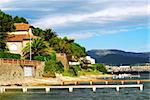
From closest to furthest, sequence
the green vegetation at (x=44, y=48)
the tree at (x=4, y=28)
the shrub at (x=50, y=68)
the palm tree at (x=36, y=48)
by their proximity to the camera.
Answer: the shrub at (x=50, y=68) → the green vegetation at (x=44, y=48) → the tree at (x=4, y=28) → the palm tree at (x=36, y=48)

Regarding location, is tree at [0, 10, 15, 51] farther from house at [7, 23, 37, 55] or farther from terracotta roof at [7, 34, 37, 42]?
terracotta roof at [7, 34, 37, 42]

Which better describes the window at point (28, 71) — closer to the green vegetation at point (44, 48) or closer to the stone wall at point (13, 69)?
the stone wall at point (13, 69)

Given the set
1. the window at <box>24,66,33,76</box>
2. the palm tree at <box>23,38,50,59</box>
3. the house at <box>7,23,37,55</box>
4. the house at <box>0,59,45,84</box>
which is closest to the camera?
the house at <box>0,59,45,84</box>

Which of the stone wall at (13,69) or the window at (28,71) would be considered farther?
the window at (28,71)

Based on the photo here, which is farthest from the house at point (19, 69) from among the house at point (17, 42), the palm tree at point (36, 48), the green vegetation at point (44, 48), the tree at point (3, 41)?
the house at point (17, 42)

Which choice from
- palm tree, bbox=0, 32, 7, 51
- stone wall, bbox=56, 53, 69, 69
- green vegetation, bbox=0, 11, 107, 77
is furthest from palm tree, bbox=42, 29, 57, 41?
palm tree, bbox=0, 32, 7, 51

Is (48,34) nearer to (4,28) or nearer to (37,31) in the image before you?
(37,31)

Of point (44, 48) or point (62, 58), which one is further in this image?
point (62, 58)

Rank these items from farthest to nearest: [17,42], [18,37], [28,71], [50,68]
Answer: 1. [18,37]
2. [17,42]
3. [50,68]
4. [28,71]

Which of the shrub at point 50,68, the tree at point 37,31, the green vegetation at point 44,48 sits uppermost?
the tree at point 37,31

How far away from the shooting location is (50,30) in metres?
106

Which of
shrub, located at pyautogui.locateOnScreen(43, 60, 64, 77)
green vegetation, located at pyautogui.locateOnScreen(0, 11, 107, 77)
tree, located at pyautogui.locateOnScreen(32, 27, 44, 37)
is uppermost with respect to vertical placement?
tree, located at pyautogui.locateOnScreen(32, 27, 44, 37)

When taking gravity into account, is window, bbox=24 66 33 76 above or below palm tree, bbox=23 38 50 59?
below

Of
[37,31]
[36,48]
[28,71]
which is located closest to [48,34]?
[37,31]
